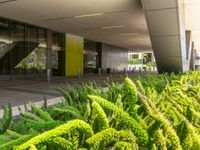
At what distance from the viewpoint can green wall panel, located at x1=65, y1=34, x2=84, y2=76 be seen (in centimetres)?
2605

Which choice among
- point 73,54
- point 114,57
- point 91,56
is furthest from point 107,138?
point 114,57

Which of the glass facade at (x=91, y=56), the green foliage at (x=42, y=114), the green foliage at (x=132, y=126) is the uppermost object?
the glass facade at (x=91, y=56)

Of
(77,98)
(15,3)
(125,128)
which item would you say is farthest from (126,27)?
(125,128)

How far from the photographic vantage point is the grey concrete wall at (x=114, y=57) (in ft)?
113

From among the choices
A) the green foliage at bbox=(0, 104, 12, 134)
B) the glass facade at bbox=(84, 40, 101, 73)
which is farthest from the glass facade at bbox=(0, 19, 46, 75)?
the green foliage at bbox=(0, 104, 12, 134)

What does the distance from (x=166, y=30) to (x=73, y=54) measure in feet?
54.6

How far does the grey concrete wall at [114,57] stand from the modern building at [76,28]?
3586mm

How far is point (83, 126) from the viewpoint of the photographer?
969mm

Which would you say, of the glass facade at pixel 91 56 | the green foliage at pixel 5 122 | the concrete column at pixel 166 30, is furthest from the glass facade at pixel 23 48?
the green foliage at pixel 5 122

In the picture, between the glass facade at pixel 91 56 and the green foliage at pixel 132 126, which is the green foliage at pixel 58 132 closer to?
the green foliage at pixel 132 126

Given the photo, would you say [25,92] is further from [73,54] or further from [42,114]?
[73,54]

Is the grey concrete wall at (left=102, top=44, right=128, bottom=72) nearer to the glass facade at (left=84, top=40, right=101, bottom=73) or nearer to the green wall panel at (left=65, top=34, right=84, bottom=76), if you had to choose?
the glass facade at (left=84, top=40, right=101, bottom=73)

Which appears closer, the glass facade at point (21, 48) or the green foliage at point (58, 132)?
the green foliage at point (58, 132)

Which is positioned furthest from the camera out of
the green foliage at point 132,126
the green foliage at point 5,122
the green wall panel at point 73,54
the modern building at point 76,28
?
the green wall panel at point 73,54
